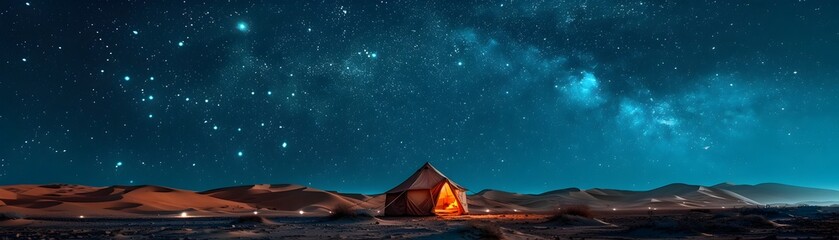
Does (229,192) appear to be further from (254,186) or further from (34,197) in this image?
(34,197)

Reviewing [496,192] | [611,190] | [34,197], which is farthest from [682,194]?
[34,197]

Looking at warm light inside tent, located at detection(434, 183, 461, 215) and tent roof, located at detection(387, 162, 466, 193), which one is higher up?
tent roof, located at detection(387, 162, 466, 193)

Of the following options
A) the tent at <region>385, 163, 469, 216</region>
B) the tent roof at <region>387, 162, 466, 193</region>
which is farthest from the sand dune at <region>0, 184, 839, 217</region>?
the tent roof at <region>387, 162, 466, 193</region>

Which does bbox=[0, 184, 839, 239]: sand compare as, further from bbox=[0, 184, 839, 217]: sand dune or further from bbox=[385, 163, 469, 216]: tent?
bbox=[385, 163, 469, 216]: tent

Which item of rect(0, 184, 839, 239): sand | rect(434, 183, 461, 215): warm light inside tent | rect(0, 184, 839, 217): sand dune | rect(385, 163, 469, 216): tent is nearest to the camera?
rect(0, 184, 839, 239): sand

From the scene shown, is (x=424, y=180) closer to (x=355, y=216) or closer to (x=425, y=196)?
(x=425, y=196)

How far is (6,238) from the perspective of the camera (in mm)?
14180

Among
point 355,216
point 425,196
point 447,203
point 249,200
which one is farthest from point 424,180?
point 249,200

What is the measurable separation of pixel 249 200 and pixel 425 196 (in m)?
26.3

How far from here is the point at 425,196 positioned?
33.0 metres

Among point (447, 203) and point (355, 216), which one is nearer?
point (355, 216)

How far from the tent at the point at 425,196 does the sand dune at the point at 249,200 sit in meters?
3.49

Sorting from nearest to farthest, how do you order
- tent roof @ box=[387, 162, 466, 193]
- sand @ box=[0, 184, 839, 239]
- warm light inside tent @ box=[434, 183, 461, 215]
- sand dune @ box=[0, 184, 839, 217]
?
sand @ box=[0, 184, 839, 239], tent roof @ box=[387, 162, 466, 193], warm light inside tent @ box=[434, 183, 461, 215], sand dune @ box=[0, 184, 839, 217]

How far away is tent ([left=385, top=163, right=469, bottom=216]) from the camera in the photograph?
32.8m
